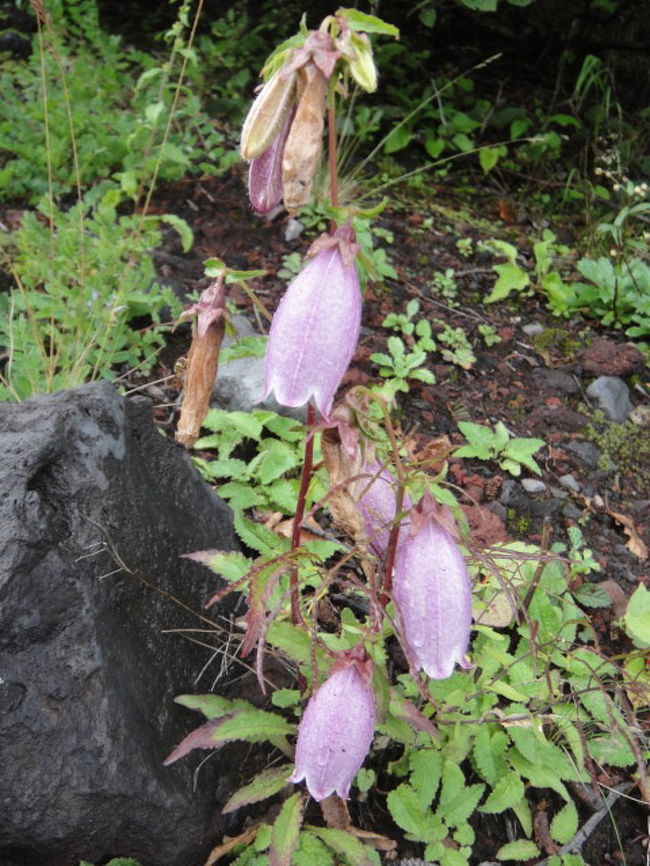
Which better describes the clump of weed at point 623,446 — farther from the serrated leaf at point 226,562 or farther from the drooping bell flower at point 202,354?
the drooping bell flower at point 202,354

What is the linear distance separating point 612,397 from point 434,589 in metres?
2.08

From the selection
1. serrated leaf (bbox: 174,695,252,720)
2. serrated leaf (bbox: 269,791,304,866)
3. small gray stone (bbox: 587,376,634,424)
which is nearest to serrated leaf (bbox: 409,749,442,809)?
serrated leaf (bbox: 269,791,304,866)

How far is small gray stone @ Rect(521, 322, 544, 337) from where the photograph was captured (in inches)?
143

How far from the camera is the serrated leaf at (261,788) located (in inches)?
69.7

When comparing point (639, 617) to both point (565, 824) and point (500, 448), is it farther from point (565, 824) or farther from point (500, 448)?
point (500, 448)

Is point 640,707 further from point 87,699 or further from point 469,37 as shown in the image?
point 469,37

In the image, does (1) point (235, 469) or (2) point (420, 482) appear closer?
(2) point (420, 482)

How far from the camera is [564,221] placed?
4395 millimetres

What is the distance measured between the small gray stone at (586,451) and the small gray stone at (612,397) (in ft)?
0.68

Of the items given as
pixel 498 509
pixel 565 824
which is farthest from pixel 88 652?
pixel 498 509

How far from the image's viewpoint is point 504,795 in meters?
1.93

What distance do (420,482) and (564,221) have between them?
10.7ft

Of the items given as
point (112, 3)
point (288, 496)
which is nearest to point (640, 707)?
point (288, 496)

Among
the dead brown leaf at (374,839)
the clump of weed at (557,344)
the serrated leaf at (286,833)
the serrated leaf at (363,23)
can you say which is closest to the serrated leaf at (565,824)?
the dead brown leaf at (374,839)
